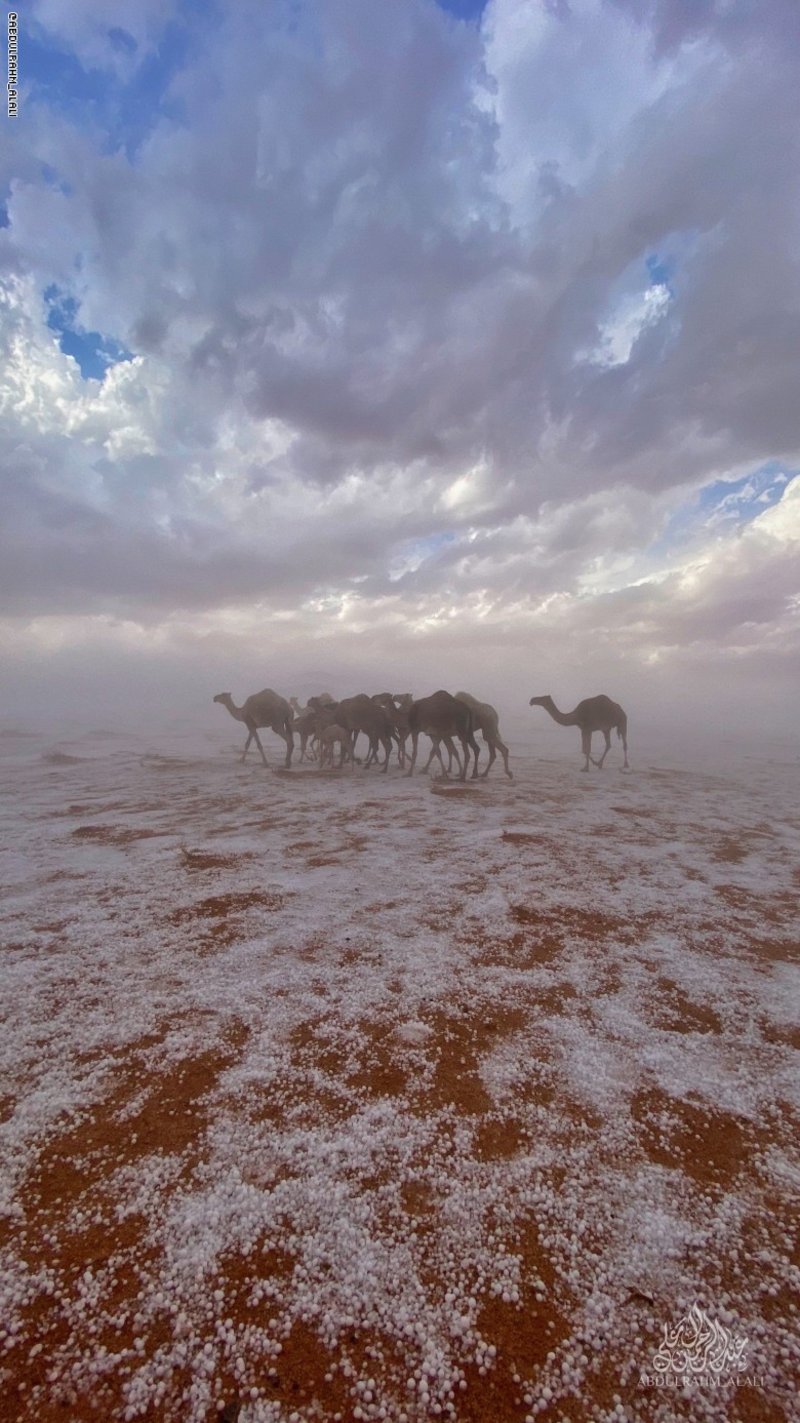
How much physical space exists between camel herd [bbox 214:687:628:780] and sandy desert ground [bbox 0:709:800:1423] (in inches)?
405

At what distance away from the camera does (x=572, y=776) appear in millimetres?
17828

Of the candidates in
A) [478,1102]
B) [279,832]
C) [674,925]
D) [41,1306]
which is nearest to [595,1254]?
[478,1102]

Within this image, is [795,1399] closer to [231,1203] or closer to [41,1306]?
[231,1203]

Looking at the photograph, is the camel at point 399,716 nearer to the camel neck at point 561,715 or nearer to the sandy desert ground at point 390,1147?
the camel neck at point 561,715

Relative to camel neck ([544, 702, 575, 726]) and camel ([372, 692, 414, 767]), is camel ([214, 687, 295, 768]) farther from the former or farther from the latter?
camel neck ([544, 702, 575, 726])

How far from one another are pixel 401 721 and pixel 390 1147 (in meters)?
17.0

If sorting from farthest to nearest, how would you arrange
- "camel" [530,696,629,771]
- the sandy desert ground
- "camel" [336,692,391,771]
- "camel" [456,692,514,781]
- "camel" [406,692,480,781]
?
"camel" [530,696,629,771] → "camel" [336,692,391,771] → "camel" [456,692,514,781] → "camel" [406,692,480,781] → the sandy desert ground

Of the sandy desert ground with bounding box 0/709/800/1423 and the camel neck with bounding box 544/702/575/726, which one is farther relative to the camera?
the camel neck with bounding box 544/702/575/726

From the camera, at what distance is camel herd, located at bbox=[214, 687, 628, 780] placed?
16625mm

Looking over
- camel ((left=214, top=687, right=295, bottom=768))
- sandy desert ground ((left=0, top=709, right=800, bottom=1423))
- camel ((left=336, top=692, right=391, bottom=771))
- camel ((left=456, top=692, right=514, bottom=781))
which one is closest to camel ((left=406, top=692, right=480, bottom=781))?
camel ((left=456, top=692, right=514, bottom=781))

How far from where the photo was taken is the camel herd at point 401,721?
16625 mm

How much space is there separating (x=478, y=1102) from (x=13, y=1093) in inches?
97.2

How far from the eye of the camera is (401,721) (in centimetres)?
1955

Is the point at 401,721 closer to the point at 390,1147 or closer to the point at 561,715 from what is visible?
the point at 561,715
